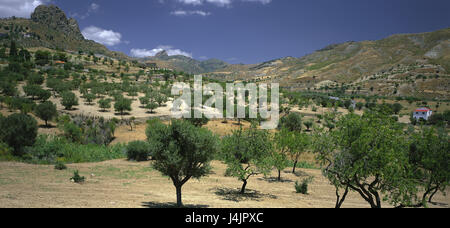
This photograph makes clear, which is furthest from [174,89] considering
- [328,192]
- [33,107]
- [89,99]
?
[328,192]

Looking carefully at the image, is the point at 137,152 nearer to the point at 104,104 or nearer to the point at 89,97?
the point at 104,104

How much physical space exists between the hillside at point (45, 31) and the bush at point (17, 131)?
90.5m

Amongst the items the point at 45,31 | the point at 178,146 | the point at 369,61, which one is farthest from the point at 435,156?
the point at 369,61

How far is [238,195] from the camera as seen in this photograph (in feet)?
53.6

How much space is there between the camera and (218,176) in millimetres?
23297

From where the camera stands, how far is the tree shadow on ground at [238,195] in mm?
15445

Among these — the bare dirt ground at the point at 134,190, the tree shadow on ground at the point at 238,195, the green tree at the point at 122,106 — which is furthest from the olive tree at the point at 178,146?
the green tree at the point at 122,106

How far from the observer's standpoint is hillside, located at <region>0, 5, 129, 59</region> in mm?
108000

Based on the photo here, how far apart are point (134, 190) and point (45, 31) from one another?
156 m

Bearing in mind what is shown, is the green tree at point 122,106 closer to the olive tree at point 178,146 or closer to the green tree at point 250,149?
the green tree at point 250,149

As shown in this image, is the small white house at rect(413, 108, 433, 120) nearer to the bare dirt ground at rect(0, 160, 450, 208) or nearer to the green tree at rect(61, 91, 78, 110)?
the bare dirt ground at rect(0, 160, 450, 208)

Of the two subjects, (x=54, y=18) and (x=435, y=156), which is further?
(x=54, y=18)

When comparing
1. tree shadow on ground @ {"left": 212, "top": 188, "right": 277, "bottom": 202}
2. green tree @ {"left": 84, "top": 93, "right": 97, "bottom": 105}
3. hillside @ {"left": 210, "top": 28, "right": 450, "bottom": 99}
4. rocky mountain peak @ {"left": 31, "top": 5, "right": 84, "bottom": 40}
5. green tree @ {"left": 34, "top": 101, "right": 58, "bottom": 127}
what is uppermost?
rocky mountain peak @ {"left": 31, "top": 5, "right": 84, "bottom": 40}

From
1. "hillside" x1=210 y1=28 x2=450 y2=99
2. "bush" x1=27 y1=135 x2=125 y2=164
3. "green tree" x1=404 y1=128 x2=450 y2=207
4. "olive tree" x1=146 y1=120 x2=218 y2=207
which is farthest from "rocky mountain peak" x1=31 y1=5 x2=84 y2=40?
"green tree" x1=404 y1=128 x2=450 y2=207
